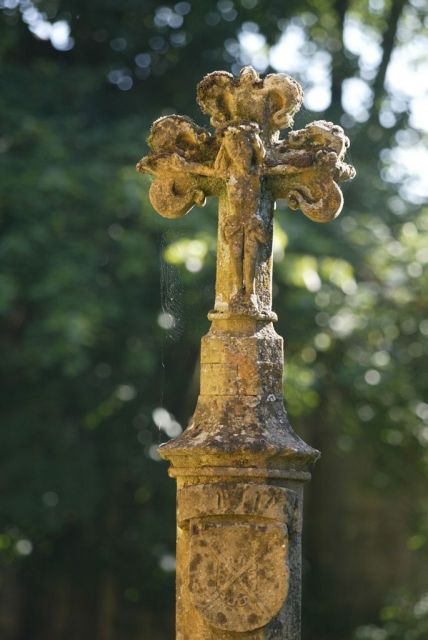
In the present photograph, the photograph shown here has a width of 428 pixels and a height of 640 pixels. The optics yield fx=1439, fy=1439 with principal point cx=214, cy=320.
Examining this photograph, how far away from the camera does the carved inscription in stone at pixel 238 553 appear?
507 cm

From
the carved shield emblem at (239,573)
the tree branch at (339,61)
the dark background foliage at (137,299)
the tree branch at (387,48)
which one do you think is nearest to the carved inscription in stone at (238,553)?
the carved shield emblem at (239,573)

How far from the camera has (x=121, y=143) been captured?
1169 centimetres

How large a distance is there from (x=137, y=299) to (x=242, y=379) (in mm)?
6623

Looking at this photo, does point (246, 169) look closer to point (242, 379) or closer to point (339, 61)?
point (242, 379)

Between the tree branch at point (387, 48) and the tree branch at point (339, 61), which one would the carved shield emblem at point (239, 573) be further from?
the tree branch at point (387, 48)

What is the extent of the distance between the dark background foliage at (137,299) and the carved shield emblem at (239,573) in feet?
16.7

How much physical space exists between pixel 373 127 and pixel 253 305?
807cm

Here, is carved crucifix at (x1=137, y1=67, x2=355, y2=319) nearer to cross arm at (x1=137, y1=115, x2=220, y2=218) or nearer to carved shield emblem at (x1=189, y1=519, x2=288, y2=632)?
cross arm at (x1=137, y1=115, x2=220, y2=218)

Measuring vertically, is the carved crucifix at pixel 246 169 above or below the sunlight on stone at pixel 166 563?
above

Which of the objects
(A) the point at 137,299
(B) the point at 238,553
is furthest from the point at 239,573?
(A) the point at 137,299

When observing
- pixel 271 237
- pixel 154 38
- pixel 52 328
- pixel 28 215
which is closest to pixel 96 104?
pixel 154 38

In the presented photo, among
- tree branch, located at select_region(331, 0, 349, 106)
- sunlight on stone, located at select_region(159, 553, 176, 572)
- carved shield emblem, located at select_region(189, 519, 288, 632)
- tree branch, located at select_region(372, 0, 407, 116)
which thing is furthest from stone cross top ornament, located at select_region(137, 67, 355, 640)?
sunlight on stone, located at select_region(159, 553, 176, 572)

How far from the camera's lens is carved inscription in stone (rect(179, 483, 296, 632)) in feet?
16.6

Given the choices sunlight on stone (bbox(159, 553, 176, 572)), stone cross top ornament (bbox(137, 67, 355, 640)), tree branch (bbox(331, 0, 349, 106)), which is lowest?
sunlight on stone (bbox(159, 553, 176, 572))
